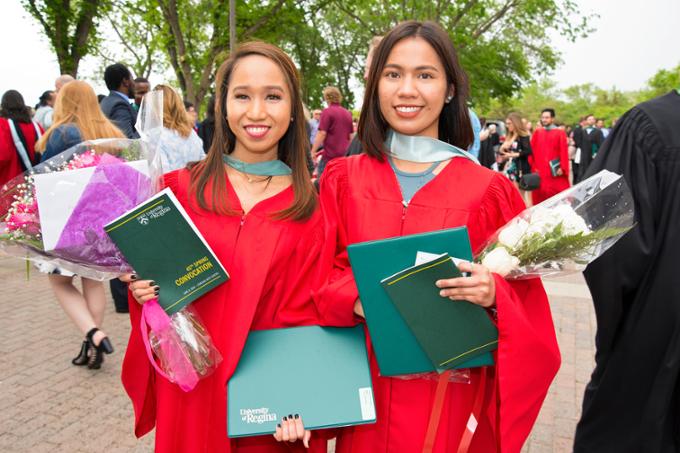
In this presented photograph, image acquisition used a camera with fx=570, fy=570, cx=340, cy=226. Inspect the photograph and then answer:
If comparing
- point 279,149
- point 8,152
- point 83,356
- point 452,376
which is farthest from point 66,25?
point 452,376

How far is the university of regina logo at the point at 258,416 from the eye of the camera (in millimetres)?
1852

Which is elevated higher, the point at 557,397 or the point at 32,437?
the point at 32,437

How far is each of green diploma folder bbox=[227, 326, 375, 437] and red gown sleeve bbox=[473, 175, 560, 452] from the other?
1.43 ft

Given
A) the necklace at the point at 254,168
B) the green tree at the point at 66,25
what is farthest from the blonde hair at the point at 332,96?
the green tree at the point at 66,25

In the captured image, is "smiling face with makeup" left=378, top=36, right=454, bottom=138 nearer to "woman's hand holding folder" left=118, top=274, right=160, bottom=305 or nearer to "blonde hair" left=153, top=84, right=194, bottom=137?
"woman's hand holding folder" left=118, top=274, right=160, bottom=305

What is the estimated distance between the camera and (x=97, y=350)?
173 inches

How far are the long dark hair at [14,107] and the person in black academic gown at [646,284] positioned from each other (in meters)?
5.96

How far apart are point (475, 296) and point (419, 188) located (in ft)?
1.69

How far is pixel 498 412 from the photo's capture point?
194 centimetres

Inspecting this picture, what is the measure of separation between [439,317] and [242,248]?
2.66 feet

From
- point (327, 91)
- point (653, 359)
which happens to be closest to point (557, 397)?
point (653, 359)

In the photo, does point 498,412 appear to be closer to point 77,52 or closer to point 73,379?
point 73,379

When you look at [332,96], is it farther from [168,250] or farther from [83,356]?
[168,250]

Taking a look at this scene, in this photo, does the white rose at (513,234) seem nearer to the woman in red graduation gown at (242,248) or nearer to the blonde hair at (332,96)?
Result: the woman in red graduation gown at (242,248)
